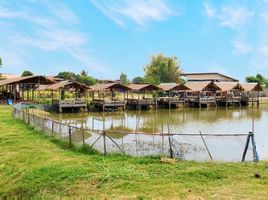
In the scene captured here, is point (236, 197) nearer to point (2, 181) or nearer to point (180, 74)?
point (2, 181)

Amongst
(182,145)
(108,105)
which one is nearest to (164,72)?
(108,105)

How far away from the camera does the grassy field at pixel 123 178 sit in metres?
8.02

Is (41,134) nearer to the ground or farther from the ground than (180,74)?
nearer to the ground

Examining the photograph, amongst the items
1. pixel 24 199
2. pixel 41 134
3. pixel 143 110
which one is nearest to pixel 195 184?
pixel 24 199

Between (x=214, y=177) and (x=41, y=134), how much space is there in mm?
9698

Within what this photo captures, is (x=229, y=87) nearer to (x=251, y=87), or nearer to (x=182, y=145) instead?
(x=251, y=87)

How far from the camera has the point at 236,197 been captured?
7.60m

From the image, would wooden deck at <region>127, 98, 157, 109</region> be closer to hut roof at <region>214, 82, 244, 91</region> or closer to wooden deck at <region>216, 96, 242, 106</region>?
wooden deck at <region>216, 96, 242, 106</region>

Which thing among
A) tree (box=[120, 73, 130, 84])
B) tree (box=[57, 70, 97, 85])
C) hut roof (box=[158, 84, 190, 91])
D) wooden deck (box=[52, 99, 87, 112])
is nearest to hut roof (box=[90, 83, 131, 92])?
wooden deck (box=[52, 99, 87, 112])

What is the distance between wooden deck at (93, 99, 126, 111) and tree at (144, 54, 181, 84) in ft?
123

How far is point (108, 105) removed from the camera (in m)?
36.5

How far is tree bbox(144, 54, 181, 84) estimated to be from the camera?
7588cm

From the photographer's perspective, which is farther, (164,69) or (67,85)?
(164,69)

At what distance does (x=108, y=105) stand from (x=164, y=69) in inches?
1619
